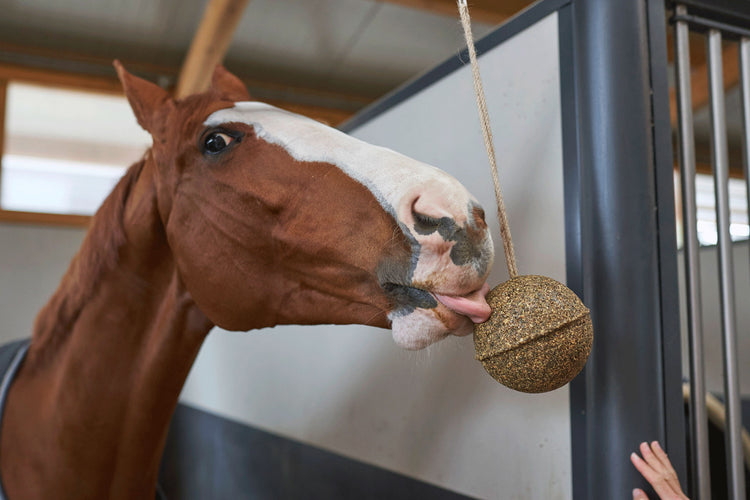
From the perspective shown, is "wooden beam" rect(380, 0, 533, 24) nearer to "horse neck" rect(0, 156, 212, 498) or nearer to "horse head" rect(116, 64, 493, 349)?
"horse head" rect(116, 64, 493, 349)

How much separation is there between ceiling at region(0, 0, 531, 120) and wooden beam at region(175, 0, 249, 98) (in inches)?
13.7

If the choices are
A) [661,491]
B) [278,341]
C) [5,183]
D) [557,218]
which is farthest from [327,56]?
[661,491]

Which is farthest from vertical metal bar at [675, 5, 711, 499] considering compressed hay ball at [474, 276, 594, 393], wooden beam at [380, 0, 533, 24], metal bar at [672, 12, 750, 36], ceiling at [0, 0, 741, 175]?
ceiling at [0, 0, 741, 175]

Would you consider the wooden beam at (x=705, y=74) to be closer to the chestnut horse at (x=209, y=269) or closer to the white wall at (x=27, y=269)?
the chestnut horse at (x=209, y=269)

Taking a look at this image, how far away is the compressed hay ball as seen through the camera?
608 mm

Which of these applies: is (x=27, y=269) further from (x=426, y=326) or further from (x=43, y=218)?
(x=426, y=326)

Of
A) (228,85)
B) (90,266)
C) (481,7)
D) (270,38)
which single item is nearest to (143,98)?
(228,85)

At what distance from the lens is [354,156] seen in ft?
2.62

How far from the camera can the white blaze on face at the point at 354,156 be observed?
0.69 m

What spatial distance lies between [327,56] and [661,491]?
3.66 meters

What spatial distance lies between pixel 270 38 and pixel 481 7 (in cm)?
143

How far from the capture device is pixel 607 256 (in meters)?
0.84

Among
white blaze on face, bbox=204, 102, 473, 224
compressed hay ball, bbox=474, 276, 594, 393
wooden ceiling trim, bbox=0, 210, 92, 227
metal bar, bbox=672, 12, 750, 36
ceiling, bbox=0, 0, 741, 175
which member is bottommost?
compressed hay ball, bbox=474, 276, 594, 393

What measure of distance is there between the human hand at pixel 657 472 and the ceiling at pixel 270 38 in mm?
2561
